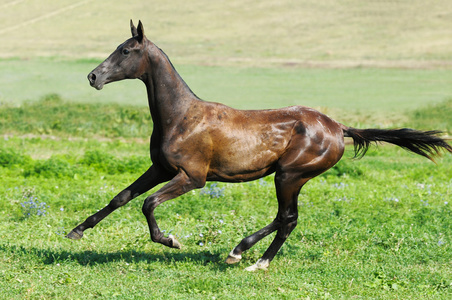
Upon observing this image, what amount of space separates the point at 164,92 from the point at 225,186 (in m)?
4.48

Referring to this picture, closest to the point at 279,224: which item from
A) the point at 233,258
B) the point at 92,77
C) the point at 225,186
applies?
the point at 233,258

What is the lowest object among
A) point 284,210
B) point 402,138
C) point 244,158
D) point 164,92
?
point 284,210

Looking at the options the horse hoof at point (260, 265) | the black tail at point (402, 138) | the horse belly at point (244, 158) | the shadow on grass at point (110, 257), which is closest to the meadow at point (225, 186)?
the shadow on grass at point (110, 257)

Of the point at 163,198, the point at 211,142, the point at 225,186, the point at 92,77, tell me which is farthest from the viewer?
Result: the point at 225,186

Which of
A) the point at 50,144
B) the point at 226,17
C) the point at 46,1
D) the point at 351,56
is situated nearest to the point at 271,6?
the point at 226,17

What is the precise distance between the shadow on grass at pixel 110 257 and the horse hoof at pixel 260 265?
10.7 inches

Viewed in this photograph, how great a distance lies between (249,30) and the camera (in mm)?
40281

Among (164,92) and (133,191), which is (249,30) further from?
(133,191)

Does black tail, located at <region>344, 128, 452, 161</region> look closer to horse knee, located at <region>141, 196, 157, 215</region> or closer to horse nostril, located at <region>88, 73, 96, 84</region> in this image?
horse knee, located at <region>141, 196, 157, 215</region>

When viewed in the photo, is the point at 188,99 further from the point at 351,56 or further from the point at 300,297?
the point at 351,56

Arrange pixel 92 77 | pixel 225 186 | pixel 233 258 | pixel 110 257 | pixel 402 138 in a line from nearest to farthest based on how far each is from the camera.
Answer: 1. pixel 92 77
2. pixel 233 258
3. pixel 110 257
4. pixel 402 138
5. pixel 225 186

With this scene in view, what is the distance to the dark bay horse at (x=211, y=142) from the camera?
20.9 ft

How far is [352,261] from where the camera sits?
7203mm

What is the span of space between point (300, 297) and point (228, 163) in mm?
1601
